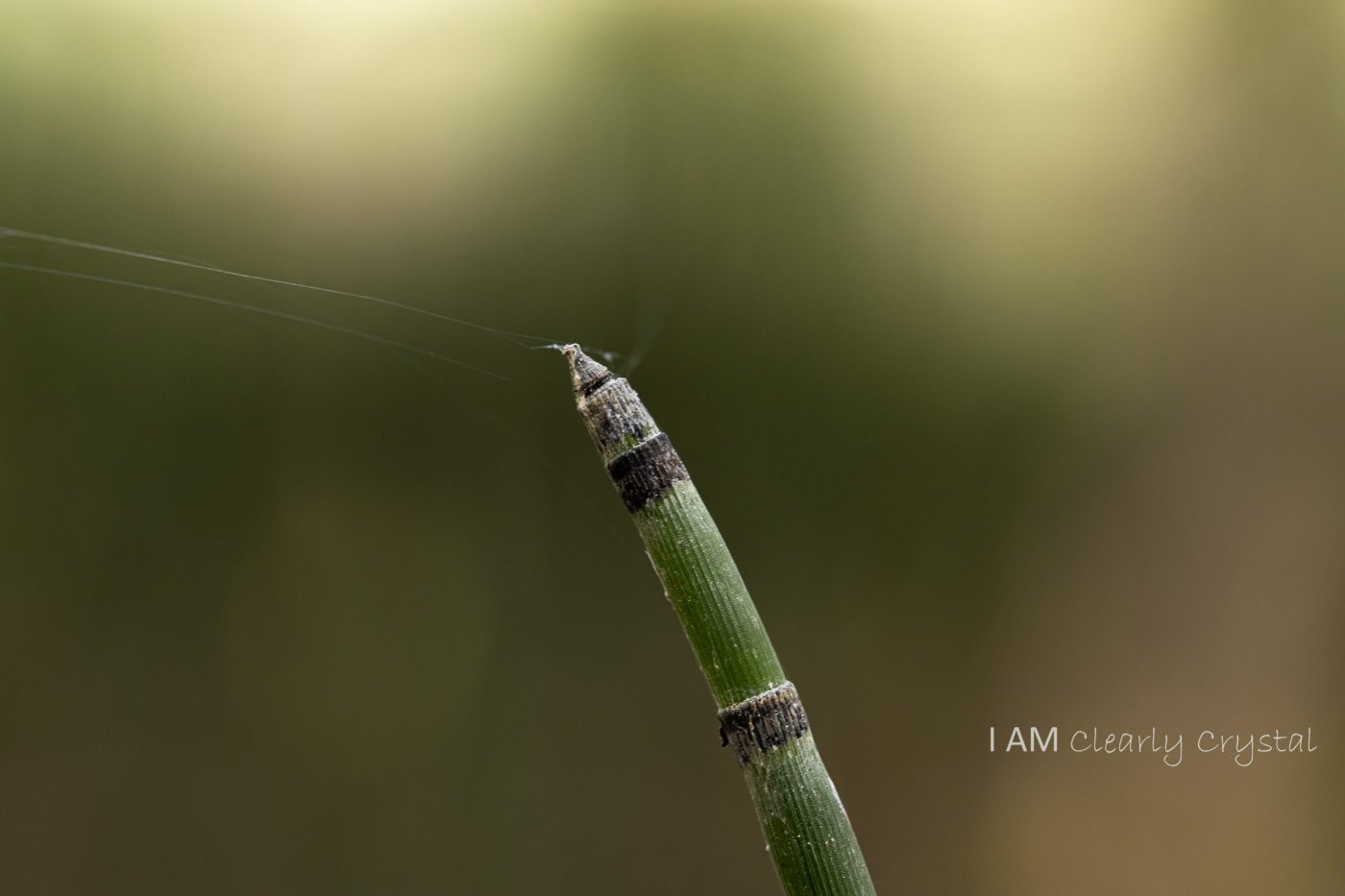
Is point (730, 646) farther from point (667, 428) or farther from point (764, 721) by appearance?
point (667, 428)

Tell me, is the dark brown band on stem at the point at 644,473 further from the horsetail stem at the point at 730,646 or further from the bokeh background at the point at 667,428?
the bokeh background at the point at 667,428

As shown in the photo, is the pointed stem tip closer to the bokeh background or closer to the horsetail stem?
the horsetail stem

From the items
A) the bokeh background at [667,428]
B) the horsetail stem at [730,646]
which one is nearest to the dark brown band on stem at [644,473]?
the horsetail stem at [730,646]

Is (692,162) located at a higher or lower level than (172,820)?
higher

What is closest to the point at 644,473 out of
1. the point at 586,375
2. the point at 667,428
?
the point at 586,375

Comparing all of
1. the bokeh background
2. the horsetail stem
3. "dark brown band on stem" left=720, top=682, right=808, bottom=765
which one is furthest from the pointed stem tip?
the bokeh background

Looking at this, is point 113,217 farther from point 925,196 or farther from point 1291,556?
point 1291,556

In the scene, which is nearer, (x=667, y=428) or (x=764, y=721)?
(x=764, y=721)

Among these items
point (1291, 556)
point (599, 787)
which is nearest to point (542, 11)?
point (599, 787)
